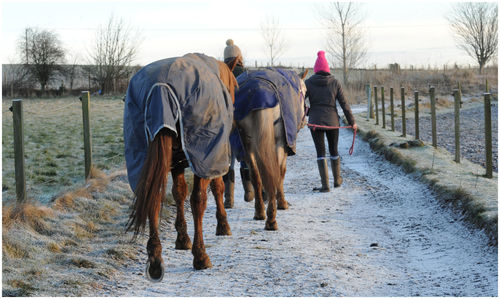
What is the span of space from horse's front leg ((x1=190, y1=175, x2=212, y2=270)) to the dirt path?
11 centimetres

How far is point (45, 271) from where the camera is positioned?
187 inches

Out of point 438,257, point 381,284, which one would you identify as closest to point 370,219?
point 438,257

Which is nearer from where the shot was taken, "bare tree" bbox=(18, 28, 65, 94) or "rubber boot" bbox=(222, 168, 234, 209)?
"rubber boot" bbox=(222, 168, 234, 209)

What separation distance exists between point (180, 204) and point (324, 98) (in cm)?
421

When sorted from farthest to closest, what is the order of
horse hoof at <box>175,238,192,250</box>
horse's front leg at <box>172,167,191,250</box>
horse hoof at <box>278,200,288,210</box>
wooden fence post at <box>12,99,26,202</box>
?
horse hoof at <box>278,200,288,210</box> < wooden fence post at <box>12,99,26,202</box> < horse hoof at <box>175,238,192,250</box> < horse's front leg at <box>172,167,191,250</box>

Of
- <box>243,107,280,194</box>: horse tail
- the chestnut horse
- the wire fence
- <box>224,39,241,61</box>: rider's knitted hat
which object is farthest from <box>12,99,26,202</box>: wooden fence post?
the wire fence

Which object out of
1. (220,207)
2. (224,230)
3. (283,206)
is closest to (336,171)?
(283,206)

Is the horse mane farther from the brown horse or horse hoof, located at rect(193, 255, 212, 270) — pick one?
horse hoof, located at rect(193, 255, 212, 270)

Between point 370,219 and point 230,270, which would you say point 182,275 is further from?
point 370,219

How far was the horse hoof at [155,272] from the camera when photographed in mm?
4680

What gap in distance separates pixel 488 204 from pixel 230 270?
3.30 metres

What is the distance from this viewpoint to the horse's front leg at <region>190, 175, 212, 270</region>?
5.10 meters

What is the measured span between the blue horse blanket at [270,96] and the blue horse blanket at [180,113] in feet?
4.26

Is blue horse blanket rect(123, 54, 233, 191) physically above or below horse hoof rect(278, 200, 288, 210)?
above
